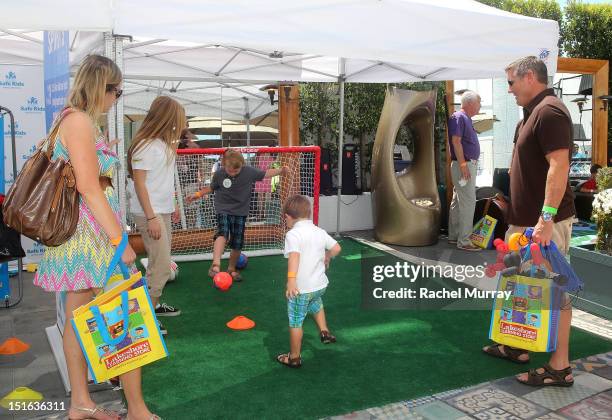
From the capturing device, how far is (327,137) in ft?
35.8

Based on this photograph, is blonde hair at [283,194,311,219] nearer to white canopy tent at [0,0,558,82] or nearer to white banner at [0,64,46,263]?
white canopy tent at [0,0,558,82]

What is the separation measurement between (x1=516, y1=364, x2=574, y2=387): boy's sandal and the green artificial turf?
223mm

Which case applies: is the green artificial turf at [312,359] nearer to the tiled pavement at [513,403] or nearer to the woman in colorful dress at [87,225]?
the tiled pavement at [513,403]

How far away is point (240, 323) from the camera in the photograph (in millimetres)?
4395

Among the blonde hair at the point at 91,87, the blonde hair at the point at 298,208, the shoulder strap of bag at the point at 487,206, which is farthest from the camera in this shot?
the shoulder strap of bag at the point at 487,206

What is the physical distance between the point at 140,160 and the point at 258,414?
1.83 m

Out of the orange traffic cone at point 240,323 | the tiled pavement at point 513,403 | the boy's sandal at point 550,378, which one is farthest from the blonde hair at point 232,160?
the boy's sandal at point 550,378

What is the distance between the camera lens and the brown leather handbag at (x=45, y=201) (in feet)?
7.98

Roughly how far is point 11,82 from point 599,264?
20.1ft

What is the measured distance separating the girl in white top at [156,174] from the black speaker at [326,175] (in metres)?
5.16

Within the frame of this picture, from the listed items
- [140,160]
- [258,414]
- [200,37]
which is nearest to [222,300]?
[140,160]

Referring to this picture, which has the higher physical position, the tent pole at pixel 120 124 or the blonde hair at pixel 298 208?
the tent pole at pixel 120 124

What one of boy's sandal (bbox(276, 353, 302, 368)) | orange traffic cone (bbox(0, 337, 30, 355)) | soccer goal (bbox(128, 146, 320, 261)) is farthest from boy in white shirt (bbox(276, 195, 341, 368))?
soccer goal (bbox(128, 146, 320, 261))

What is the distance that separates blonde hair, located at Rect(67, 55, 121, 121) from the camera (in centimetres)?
→ 254
